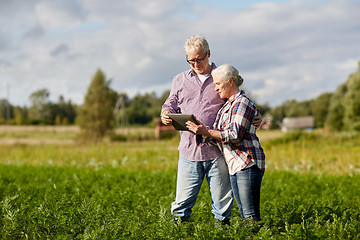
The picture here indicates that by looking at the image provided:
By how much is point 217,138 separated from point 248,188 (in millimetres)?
560

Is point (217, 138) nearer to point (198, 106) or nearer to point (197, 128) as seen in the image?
point (197, 128)

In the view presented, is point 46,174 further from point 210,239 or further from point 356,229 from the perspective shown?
point 356,229

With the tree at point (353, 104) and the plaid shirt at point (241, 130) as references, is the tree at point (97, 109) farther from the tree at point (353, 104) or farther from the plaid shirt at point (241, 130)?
the plaid shirt at point (241, 130)

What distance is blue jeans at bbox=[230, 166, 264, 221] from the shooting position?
12.7 ft

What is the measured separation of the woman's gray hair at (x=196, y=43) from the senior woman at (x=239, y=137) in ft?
0.98

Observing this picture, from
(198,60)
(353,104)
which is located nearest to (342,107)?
(353,104)

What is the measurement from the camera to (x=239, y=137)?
382cm

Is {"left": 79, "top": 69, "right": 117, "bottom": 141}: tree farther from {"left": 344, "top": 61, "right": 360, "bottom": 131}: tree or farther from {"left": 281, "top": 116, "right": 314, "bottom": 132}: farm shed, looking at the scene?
{"left": 281, "top": 116, "right": 314, "bottom": 132}: farm shed

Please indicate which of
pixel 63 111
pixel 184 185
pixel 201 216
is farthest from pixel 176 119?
pixel 63 111

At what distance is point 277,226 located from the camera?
15.0ft

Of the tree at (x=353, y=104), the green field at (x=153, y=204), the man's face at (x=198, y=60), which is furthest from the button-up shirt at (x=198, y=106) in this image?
the tree at (x=353, y=104)

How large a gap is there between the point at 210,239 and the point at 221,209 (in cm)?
44

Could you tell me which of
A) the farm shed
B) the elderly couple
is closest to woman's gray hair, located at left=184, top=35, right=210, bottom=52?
the elderly couple

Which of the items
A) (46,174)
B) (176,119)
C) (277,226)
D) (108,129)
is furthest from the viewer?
(108,129)
